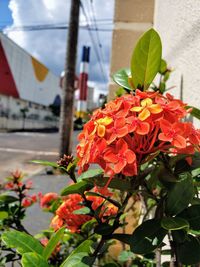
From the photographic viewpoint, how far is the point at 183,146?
2.14 feet

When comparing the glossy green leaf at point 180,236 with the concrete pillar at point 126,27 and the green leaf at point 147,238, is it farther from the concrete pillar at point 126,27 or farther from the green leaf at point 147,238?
the concrete pillar at point 126,27

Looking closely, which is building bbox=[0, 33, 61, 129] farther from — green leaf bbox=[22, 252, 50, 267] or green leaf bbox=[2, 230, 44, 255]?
green leaf bbox=[22, 252, 50, 267]

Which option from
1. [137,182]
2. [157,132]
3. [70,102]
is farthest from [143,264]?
[70,102]

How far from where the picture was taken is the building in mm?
27422

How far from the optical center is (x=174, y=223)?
2.11 ft

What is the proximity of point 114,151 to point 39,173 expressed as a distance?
27.2ft

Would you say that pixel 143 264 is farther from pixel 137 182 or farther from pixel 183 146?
pixel 183 146

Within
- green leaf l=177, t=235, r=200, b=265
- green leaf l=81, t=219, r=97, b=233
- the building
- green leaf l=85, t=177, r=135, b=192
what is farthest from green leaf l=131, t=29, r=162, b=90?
the building

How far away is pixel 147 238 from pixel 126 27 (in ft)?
8.20

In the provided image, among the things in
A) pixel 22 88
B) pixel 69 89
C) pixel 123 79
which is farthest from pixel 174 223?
pixel 22 88

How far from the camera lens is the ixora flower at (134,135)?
0.65 metres

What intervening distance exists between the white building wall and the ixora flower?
0.50 metres

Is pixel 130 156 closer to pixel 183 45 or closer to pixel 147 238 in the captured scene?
pixel 147 238

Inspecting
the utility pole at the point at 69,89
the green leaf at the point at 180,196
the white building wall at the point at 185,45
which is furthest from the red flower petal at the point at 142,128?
the utility pole at the point at 69,89
